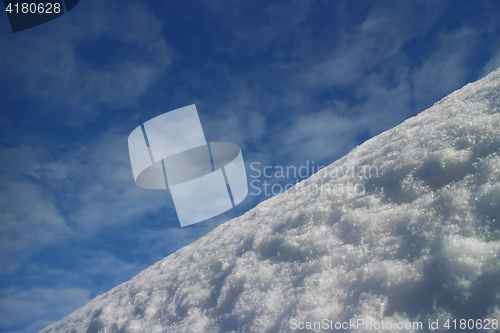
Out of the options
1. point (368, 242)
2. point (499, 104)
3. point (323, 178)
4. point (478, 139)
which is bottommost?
point (368, 242)

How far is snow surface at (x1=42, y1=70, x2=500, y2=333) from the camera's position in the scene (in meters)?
1.66

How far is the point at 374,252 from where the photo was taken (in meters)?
2.19

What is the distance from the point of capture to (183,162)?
1566 cm

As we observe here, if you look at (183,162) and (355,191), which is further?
(183,162)

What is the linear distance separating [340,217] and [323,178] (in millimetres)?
1581

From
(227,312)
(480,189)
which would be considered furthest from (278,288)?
(480,189)

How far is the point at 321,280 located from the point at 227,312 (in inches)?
44.9

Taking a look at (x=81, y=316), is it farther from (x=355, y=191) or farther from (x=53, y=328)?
(x=355, y=191)

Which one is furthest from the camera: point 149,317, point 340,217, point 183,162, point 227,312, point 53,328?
point 183,162

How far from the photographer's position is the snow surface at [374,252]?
65.3 inches

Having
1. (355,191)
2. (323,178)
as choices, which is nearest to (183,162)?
(323,178)

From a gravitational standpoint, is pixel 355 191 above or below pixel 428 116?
below

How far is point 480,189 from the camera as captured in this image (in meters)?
2.00

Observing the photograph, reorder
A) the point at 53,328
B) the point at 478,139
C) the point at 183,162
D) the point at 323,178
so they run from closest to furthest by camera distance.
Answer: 1. the point at 478,139
2. the point at 323,178
3. the point at 53,328
4. the point at 183,162
